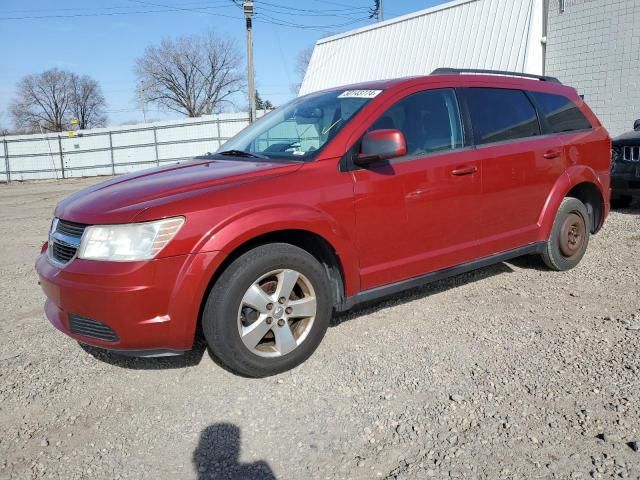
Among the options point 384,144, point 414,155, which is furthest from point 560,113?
point 384,144

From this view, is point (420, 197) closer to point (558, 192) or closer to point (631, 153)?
point (558, 192)

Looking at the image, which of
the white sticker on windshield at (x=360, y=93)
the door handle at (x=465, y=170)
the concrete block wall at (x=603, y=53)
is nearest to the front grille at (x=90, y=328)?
the white sticker on windshield at (x=360, y=93)

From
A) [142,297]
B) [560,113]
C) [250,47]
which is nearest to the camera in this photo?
[142,297]

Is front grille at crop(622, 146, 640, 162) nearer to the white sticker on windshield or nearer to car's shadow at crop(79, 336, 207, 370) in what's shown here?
the white sticker on windshield

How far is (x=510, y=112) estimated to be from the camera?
14.3 ft

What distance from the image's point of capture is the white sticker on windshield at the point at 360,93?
3.64 metres

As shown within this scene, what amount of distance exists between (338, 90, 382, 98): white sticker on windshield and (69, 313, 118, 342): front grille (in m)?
2.27

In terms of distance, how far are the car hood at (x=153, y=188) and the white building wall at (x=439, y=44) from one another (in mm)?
12818

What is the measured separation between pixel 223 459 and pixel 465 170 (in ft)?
8.51

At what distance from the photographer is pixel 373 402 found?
283cm

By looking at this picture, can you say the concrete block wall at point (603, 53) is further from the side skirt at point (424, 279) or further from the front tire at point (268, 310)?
the front tire at point (268, 310)

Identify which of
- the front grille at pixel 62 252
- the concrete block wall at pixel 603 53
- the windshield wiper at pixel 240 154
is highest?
the concrete block wall at pixel 603 53

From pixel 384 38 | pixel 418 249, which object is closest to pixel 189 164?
pixel 418 249

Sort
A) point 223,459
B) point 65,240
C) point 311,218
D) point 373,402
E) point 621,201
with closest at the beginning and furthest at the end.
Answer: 1. point 223,459
2. point 373,402
3. point 65,240
4. point 311,218
5. point 621,201
